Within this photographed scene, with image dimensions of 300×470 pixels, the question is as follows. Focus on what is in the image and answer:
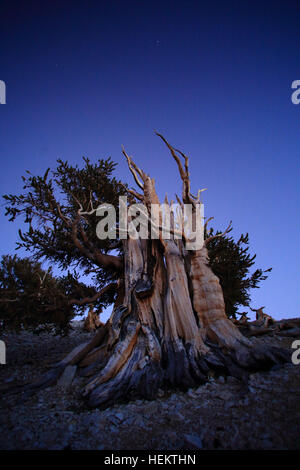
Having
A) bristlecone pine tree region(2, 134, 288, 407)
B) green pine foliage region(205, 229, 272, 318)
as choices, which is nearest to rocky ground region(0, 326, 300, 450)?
bristlecone pine tree region(2, 134, 288, 407)

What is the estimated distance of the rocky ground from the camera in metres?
2.46

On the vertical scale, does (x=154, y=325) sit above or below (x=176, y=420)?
above

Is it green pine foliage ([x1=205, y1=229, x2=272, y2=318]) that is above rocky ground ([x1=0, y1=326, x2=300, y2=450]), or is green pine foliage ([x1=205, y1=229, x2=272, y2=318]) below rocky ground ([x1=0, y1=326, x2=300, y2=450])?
above

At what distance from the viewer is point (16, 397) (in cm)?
426

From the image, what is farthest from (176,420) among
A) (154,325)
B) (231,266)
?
(231,266)

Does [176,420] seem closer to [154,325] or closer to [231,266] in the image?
[154,325]

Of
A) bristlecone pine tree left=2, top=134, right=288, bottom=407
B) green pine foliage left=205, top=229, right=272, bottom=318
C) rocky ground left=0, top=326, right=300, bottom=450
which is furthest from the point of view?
green pine foliage left=205, top=229, right=272, bottom=318

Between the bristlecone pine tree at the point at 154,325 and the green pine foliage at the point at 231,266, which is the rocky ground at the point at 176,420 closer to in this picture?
the bristlecone pine tree at the point at 154,325

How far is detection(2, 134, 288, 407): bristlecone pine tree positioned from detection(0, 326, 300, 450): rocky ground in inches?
14.5

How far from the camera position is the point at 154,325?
5.66 m

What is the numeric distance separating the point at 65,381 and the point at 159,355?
7.53ft

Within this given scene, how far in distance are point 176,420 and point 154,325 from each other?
2.68 metres

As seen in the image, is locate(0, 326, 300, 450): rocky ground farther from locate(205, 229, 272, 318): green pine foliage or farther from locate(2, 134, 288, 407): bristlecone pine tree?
locate(205, 229, 272, 318): green pine foliage

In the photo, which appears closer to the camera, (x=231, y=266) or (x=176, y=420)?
(x=176, y=420)
